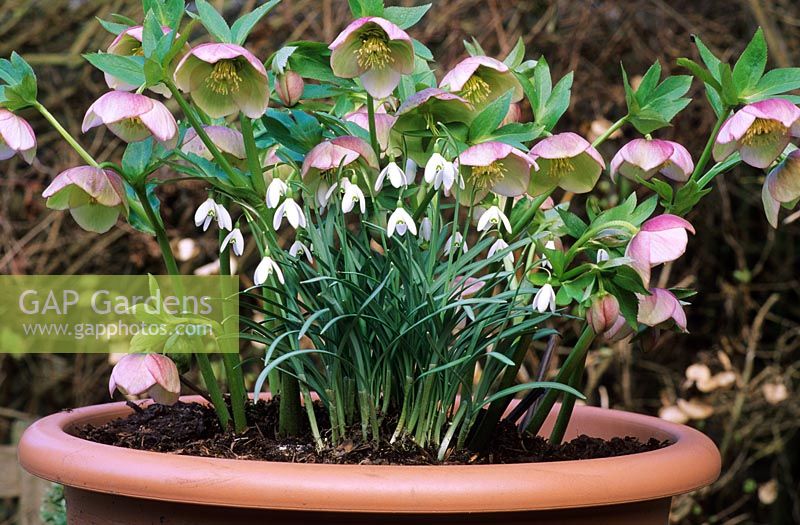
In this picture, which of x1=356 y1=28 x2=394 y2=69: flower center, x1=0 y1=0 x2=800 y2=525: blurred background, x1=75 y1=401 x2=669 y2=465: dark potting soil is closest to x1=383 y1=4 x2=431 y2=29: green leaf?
x1=356 y1=28 x2=394 y2=69: flower center

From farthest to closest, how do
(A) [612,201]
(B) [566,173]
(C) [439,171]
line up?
(A) [612,201]
(B) [566,173]
(C) [439,171]

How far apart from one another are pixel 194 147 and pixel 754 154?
0.52m

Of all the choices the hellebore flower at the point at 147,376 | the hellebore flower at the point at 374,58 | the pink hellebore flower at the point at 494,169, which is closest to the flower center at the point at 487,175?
the pink hellebore flower at the point at 494,169

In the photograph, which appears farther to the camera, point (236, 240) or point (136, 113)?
point (236, 240)

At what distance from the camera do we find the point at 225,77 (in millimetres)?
818

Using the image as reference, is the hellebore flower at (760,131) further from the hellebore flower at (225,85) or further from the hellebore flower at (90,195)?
the hellebore flower at (90,195)

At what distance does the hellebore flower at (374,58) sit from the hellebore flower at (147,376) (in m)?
0.29

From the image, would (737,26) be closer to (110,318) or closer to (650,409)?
(650,409)

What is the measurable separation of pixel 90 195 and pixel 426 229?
30 centimetres

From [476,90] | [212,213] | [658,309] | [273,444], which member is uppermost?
[476,90]

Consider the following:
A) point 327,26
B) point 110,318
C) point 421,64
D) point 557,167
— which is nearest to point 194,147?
point 421,64

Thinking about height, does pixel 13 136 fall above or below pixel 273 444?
above

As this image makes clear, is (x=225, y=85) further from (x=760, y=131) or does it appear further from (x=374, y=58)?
(x=760, y=131)

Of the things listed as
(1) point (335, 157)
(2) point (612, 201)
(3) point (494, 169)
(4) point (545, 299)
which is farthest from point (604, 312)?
(2) point (612, 201)
